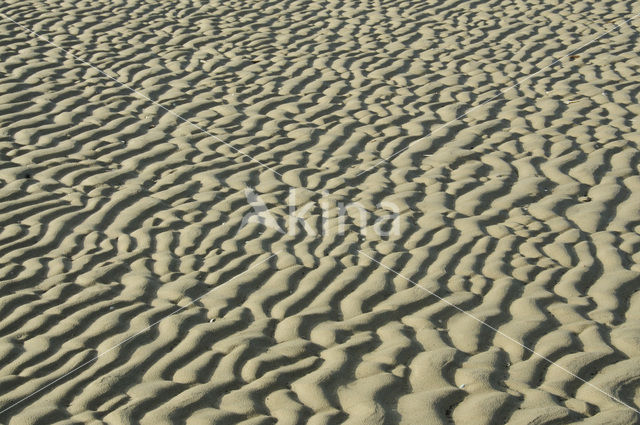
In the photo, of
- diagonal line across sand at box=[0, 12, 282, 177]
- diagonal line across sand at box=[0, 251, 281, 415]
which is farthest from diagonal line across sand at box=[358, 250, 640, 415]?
diagonal line across sand at box=[0, 12, 282, 177]

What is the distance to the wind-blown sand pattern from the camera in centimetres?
369

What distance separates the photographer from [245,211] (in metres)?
5.32

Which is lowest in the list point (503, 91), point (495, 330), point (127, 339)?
point (503, 91)

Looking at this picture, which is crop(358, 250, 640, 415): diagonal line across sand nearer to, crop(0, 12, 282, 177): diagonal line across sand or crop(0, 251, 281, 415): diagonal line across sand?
crop(0, 251, 281, 415): diagonal line across sand

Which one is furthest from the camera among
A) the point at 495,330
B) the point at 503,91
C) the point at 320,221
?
the point at 503,91

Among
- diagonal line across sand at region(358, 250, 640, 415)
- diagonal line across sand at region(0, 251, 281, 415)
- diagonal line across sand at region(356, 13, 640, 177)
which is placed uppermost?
diagonal line across sand at region(0, 251, 281, 415)

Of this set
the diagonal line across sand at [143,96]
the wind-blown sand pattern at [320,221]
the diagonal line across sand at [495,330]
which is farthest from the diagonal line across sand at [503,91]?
the diagonal line across sand at [495,330]

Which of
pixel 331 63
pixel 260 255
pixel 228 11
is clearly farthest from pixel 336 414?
pixel 228 11

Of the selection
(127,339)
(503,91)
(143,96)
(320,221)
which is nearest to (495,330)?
(320,221)

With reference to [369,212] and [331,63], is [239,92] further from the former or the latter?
[369,212]

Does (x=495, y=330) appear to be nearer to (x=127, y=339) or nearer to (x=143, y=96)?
(x=127, y=339)

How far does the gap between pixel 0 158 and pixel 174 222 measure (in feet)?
5.28

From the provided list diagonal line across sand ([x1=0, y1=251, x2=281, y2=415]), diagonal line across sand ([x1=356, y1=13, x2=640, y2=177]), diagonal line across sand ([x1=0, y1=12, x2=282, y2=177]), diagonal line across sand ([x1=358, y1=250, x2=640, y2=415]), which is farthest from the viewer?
diagonal line across sand ([x1=0, y1=12, x2=282, y2=177])

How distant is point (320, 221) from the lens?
17.0 ft
